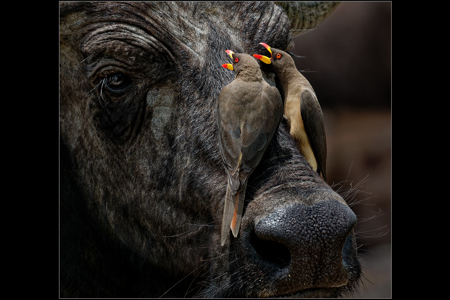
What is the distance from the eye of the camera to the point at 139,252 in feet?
11.9

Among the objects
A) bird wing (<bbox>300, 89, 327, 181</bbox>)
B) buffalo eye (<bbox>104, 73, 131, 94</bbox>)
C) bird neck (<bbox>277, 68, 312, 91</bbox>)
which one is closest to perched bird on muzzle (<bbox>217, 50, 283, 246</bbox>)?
bird wing (<bbox>300, 89, 327, 181</bbox>)

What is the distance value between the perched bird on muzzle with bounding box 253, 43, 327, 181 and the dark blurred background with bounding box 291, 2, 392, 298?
196 inches

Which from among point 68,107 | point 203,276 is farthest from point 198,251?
point 68,107

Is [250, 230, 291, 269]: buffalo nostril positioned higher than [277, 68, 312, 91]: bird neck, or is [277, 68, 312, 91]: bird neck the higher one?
[277, 68, 312, 91]: bird neck

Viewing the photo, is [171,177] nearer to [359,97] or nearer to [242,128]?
[242,128]

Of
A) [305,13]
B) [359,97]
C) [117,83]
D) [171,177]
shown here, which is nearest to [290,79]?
[171,177]

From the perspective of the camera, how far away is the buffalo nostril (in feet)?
8.82

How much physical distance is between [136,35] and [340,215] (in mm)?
1666

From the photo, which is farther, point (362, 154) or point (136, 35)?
point (362, 154)

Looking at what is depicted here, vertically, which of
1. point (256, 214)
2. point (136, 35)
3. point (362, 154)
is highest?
point (136, 35)

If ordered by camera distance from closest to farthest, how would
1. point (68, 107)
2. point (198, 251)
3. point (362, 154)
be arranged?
point (198, 251) → point (68, 107) → point (362, 154)

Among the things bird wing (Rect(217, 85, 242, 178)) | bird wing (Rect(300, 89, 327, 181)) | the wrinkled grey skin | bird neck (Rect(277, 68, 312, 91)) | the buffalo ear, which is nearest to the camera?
bird wing (Rect(217, 85, 242, 178))

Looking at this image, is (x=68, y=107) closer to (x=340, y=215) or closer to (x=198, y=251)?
(x=198, y=251)

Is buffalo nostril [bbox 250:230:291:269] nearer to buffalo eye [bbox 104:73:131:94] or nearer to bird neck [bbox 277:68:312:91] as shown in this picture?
bird neck [bbox 277:68:312:91]
